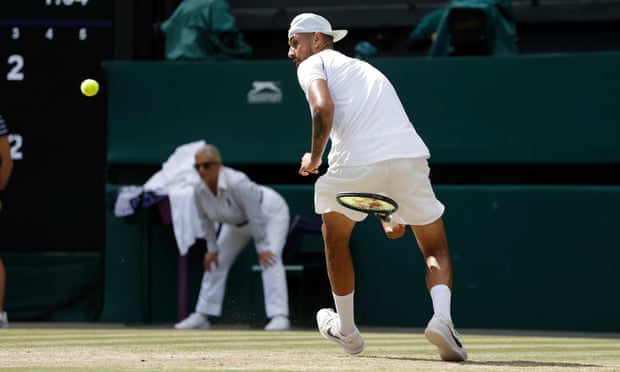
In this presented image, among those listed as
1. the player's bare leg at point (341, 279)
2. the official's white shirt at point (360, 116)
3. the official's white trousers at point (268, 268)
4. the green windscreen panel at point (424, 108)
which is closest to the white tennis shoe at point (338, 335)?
the player's bare leg at point (341, 279)

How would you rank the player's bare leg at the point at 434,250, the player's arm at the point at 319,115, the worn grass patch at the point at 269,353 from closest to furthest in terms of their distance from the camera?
the worn grass patch at the point at 269,353, the player's arm at the point at 319,115, the player's bare leg at the point at 434,250

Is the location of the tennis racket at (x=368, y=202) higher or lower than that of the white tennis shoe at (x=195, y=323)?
higher

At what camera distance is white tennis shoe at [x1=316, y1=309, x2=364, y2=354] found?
654cm

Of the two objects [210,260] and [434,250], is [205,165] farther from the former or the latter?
[434,250]

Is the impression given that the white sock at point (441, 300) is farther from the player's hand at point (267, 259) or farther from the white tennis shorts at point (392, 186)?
the player's hand at point (267, 259)

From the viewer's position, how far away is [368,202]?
6.07 meters

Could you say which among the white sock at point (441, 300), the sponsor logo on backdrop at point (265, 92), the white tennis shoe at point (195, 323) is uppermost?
the white sock at point (441, 300)

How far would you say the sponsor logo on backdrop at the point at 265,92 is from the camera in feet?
40.4

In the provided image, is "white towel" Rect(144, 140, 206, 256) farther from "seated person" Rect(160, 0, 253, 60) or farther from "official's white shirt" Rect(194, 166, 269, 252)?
"seated person" Rect(160, 0, 253, 60)

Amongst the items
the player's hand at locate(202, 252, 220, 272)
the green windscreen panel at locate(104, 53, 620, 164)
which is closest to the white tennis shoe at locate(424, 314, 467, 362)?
the player's hand at locate(202, 252, 220, 272)

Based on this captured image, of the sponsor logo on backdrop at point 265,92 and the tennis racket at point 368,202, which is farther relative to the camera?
the sponsor logo on backdrop at point 265,92

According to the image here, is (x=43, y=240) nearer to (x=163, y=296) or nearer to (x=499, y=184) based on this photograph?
(x=163, y=296)

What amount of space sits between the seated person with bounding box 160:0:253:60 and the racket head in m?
6.69

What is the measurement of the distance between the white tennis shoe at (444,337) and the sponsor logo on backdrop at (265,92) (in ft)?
21.2
